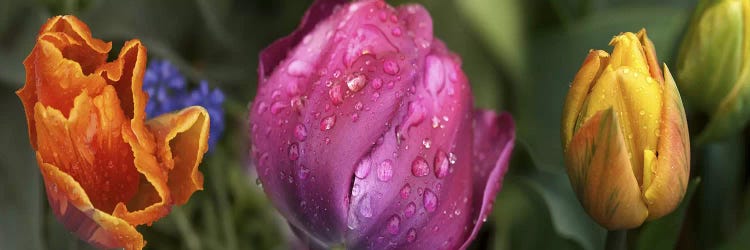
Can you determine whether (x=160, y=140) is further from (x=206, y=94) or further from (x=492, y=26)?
(x=492, y=26)

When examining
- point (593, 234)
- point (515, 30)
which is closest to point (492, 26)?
point (515, 30)

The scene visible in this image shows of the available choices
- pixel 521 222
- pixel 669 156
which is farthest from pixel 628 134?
pixel 521 222

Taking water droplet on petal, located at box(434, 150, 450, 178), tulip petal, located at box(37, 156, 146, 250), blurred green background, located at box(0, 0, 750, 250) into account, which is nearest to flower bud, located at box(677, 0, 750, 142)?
blurred green background, located at box(0, 0, 750, 250)

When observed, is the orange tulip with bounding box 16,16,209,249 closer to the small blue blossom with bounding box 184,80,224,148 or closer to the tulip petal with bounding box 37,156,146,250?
the tulip petal with bounding box 37,156,146,250

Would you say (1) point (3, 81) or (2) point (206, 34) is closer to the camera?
(1) point (3, 81)

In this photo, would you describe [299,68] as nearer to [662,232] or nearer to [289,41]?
[289,41]

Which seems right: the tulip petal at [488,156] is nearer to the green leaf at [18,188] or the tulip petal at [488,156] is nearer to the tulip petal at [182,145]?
the tulip petal at [182,145]
